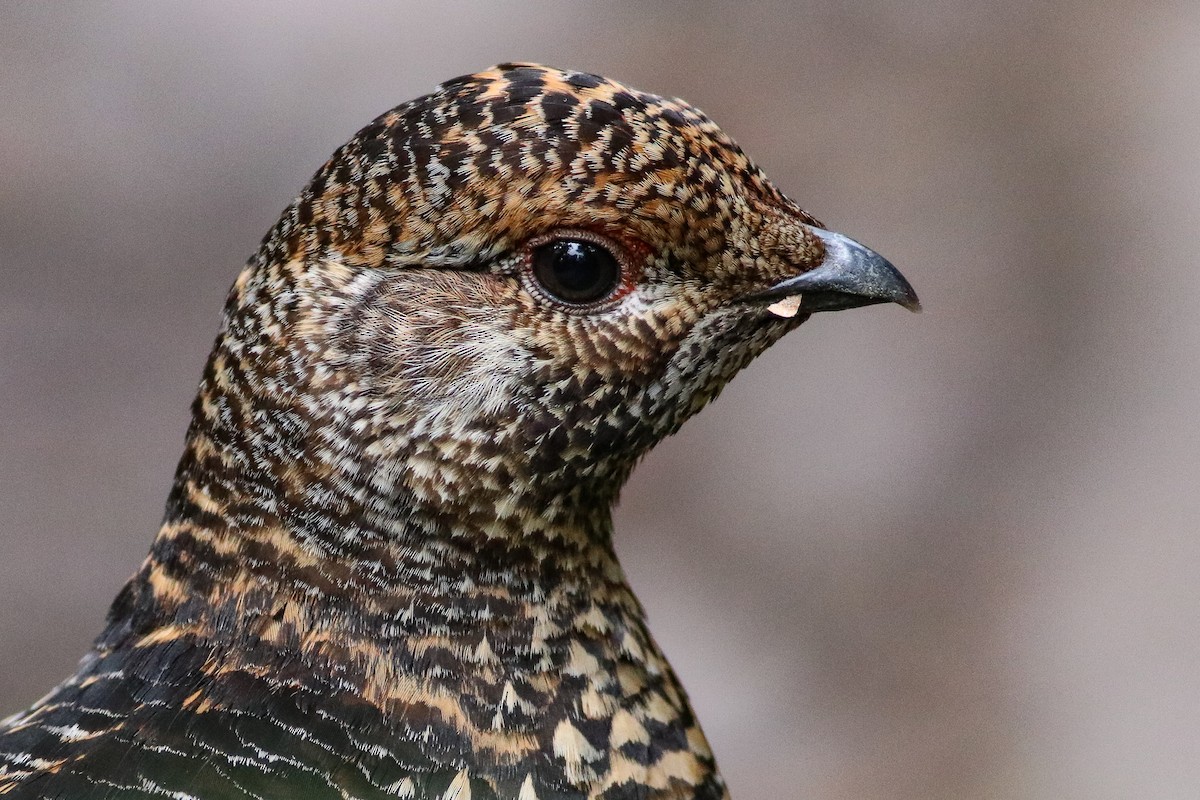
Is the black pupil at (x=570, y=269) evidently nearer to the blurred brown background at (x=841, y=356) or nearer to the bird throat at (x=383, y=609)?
the bird throat at (x=383, y=609)

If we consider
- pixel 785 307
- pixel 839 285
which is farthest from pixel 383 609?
pixel 839 285

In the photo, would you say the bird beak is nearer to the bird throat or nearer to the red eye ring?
the red eye ring

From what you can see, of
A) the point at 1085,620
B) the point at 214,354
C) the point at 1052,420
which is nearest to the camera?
the point at 214,354

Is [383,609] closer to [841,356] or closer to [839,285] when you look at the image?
[839,285]

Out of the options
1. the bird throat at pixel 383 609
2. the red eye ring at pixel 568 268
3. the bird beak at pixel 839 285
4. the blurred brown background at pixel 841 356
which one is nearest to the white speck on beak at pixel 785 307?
the bird beak at pixel 839 285

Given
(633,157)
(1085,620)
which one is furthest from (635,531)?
(633,157)

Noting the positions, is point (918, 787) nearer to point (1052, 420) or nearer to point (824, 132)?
point (1052, 420)

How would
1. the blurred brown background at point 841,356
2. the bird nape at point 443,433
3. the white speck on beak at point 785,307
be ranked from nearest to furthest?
the bird nape at point 443,433 < the white speck on beak at point 785,307 < the blurred brown background at point 841,356

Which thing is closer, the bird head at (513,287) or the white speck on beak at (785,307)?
the bird head at (513,287)
